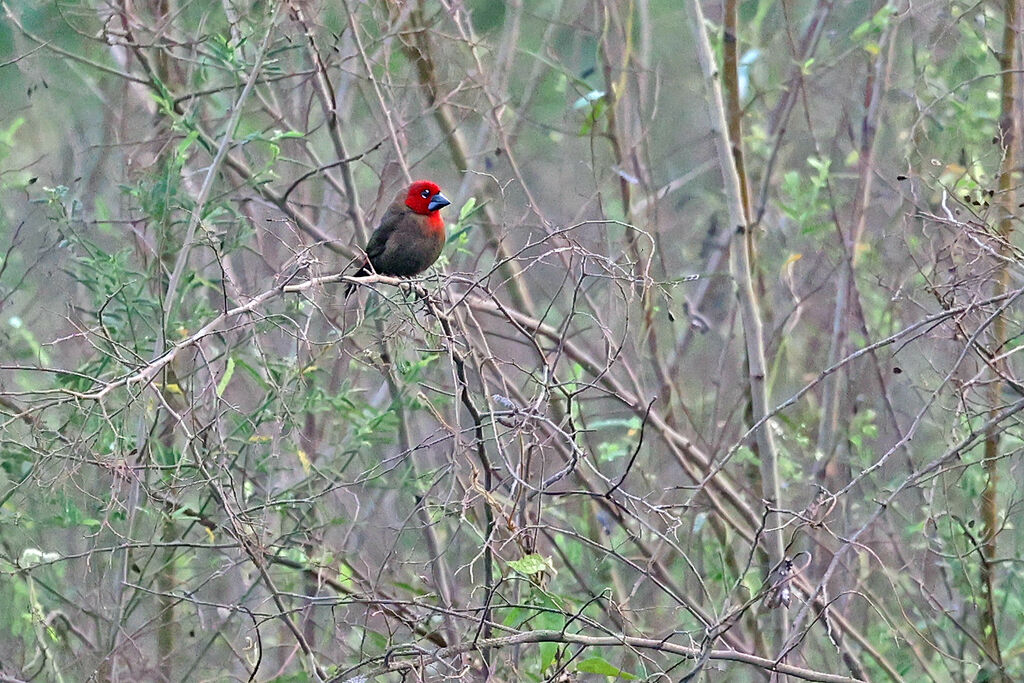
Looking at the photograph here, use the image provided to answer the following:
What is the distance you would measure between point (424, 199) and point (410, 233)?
157mm

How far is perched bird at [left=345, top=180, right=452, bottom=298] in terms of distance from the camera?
484cm

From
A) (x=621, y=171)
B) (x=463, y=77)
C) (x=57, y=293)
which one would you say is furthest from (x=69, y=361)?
(x=621, y=171)

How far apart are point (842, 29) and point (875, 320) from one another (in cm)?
148

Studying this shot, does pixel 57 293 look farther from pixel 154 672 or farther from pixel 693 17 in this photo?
pixel 693 17

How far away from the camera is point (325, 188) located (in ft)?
20.2

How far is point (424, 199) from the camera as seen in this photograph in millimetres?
4914

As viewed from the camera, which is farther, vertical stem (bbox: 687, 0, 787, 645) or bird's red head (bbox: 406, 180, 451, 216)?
bird's red head (bbox: 406, 180, 451, 216)

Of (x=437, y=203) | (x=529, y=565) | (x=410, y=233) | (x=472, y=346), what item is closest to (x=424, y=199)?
(x=437, y=203)

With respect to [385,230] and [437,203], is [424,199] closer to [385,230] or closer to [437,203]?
[437,203]

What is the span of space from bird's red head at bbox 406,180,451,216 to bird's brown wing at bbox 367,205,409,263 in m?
0.05

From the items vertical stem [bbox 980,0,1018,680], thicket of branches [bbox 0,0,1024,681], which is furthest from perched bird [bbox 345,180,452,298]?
vertical stem [bbox 980,0,1018,680]

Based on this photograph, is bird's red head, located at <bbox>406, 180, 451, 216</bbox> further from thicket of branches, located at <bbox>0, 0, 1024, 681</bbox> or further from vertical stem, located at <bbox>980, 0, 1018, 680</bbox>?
vertical stem, located at <bbox>980, 0, 1018, 680</bbox>

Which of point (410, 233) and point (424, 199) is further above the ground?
point (424, 199)

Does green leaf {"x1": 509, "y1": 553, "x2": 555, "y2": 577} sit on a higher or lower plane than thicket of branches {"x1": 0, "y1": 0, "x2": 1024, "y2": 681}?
lower
